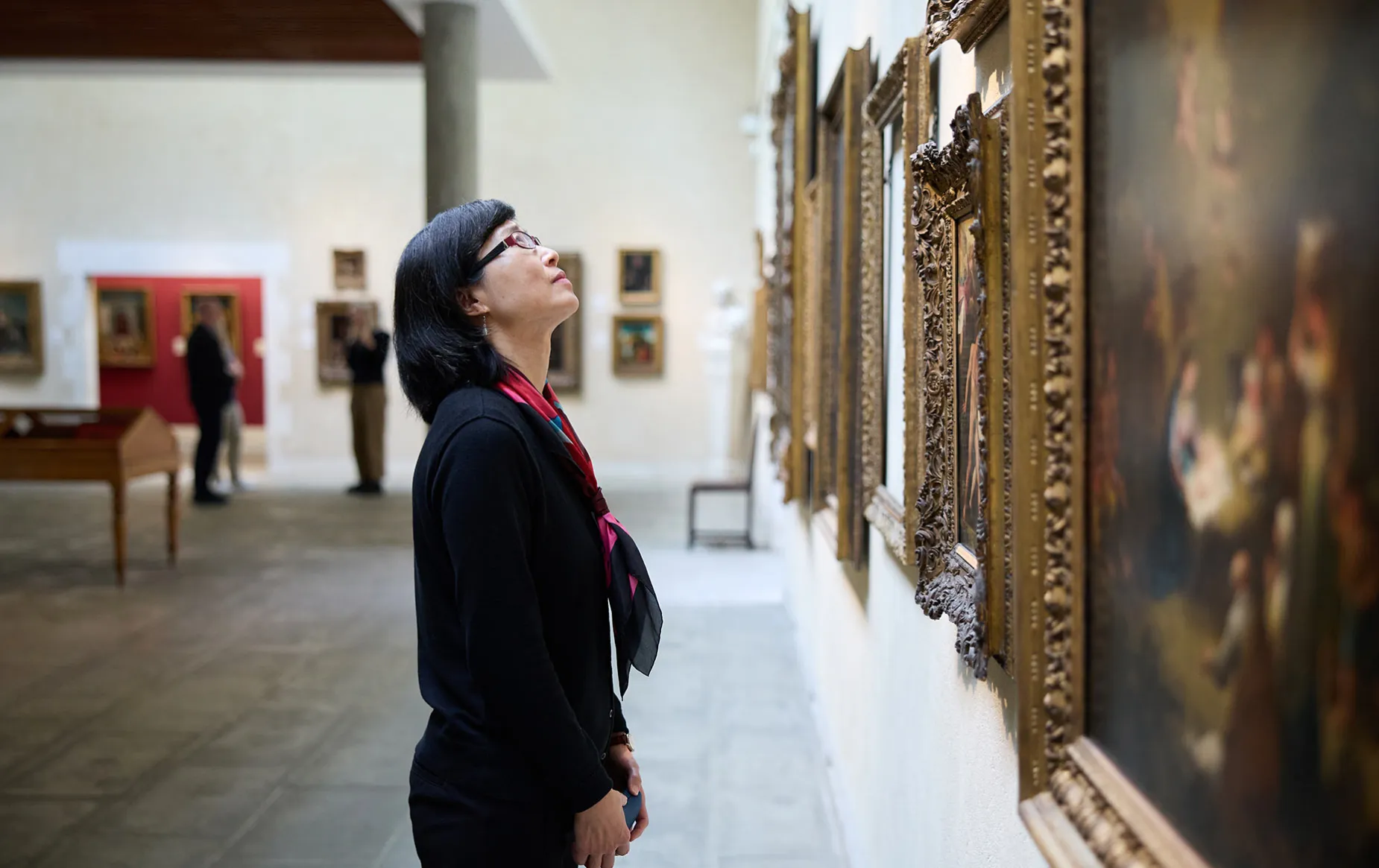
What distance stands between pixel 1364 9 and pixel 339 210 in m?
19.8

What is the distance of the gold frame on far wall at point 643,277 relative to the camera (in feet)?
63.1

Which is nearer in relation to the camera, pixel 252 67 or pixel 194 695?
pixel 194 695

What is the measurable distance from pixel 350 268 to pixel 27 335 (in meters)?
5.73

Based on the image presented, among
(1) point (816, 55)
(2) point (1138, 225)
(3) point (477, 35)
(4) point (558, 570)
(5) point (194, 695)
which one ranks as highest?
(3) point (477, 35)

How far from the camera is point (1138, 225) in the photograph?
4.14ft

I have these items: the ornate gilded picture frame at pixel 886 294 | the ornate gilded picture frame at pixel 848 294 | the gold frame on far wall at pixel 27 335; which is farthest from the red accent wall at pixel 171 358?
the ornate gilded picture frame at pixel 886 294

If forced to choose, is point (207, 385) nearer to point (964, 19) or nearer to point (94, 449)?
point (94, 449)

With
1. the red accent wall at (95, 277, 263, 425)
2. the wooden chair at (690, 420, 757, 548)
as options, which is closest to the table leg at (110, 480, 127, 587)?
the wooden chair at (690, 420, 757, 548)

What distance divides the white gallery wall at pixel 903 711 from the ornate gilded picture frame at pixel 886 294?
0.08 meters

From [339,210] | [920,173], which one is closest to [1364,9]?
[920,173]

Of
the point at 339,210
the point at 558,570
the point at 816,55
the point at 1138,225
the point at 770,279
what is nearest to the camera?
the point at 1138,225

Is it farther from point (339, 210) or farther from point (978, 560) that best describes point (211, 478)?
point (978, 560)

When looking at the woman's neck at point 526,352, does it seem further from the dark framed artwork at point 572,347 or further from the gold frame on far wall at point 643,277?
the gold frame on far wall at point 643,277

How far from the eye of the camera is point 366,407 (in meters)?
16.4
